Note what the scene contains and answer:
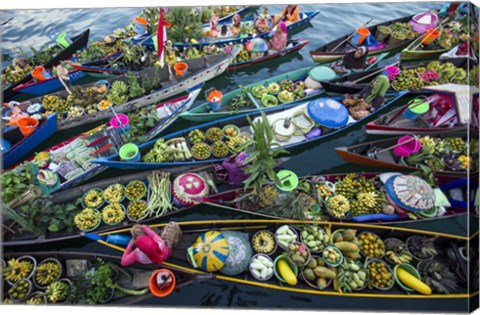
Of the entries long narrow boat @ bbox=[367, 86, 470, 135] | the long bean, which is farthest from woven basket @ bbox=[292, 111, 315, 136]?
the long bean

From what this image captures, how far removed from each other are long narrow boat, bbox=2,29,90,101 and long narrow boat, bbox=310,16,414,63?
9.92 meters

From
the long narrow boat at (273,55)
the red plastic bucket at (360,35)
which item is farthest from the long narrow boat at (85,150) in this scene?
the red plastic bucket at (360,35)

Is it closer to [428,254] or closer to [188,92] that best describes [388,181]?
[428,254]

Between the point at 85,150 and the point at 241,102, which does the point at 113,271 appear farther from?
the point at 241,102

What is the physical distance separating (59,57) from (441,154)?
14.5 metres

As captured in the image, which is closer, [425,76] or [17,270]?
[17,270]

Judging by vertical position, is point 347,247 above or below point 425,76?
below

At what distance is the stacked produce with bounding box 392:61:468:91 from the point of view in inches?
448

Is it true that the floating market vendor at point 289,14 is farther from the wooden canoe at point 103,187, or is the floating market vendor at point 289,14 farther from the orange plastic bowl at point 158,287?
the orange plastic bowl at point 158,287

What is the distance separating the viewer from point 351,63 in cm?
1217

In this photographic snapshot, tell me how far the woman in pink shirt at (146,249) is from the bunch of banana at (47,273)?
1732 mm

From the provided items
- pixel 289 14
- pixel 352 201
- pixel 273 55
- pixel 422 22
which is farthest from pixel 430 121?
pixel 289 14

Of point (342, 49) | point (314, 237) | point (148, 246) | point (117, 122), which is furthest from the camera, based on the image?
point (342, 49)

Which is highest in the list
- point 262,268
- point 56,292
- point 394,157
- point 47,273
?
point 47,273
